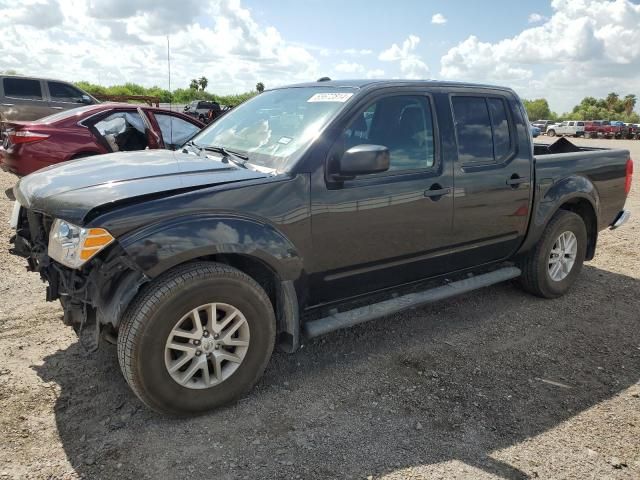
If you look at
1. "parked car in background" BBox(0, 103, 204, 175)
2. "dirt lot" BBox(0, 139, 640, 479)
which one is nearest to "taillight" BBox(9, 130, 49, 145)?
"parked car in background" BBox(0, 103, 204, 175)

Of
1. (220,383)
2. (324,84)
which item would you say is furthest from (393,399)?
(324,84)

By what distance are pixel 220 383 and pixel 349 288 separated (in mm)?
1066

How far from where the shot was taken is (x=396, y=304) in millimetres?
3635

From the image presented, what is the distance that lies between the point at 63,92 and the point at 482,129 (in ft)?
39.9

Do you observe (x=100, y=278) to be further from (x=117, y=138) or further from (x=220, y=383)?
(x=117, y=138)

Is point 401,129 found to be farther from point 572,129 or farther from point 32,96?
point 572,129

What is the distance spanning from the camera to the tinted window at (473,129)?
3928 mm

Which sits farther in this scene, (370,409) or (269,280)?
(269,280)

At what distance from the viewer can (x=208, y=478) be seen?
246cm

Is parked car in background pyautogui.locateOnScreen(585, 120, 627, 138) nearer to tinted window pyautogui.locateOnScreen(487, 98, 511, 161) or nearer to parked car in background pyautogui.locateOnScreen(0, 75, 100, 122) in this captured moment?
parked car in background pyautogui.locateOnScreen(0, 75, 100, 122)

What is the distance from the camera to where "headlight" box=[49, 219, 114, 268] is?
255 cm

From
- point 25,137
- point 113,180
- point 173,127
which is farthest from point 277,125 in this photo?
point 25,137

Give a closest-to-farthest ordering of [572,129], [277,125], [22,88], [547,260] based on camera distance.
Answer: [277,125]
[547,260]
[22,88]
[572,129]

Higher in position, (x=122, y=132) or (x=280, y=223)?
(x=122, y=132)
